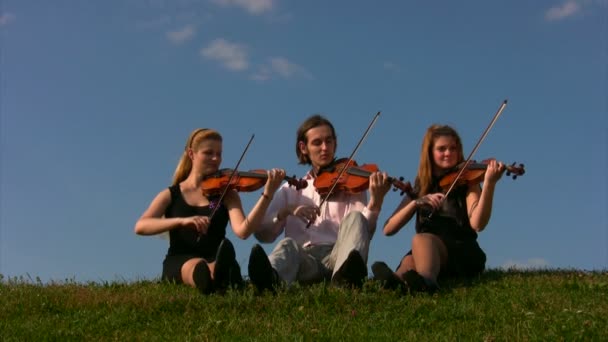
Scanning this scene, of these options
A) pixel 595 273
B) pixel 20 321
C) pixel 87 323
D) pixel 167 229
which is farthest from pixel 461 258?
pixel 20 321

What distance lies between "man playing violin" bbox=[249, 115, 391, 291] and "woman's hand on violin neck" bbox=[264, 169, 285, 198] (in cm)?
32

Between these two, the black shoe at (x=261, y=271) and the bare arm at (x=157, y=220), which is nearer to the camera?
the black shoe at (x=261, y=271)

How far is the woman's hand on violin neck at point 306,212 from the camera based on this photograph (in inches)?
287

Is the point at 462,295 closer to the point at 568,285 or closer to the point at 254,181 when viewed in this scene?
the point at 568,285

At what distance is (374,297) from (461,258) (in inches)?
51.9

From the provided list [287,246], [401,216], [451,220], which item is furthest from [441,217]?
[287,246]

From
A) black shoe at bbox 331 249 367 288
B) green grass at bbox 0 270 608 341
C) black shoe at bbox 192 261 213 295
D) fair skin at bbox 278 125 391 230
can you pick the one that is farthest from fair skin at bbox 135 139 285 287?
black shoe at bbox 331 249 367 288

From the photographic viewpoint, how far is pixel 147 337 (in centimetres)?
568

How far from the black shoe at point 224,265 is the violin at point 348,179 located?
140cm

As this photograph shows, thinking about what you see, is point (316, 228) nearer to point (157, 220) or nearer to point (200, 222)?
point (200, 222)

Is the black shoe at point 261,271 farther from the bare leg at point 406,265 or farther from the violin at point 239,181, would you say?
the bare leg at point 406,265

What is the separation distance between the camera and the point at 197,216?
7.23 meters

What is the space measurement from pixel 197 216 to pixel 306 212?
97 cm

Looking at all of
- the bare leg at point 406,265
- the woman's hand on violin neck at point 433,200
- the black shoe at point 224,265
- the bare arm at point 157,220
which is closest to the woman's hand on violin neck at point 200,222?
the bare arm at point 157,220
